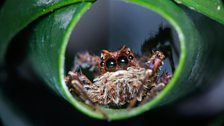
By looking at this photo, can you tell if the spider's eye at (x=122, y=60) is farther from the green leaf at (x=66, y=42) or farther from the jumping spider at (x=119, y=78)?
the green leaf at (x=66, y=42)

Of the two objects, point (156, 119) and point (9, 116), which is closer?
point (156, 119)

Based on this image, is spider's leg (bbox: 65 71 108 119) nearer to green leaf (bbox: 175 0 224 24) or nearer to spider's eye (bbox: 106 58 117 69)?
spider's eye (bbox: 106 58 117 69)

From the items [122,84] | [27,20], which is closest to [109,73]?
[122,84]

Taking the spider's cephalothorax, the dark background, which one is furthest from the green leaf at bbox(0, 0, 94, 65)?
the spider's cephalothorax

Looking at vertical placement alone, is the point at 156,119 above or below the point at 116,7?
below

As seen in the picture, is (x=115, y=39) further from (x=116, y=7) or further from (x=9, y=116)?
(x=9, y=116)

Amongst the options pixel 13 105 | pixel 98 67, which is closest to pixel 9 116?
pixel 13 105

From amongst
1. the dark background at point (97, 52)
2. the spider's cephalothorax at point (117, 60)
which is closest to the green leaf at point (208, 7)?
the dark background at point (97, 52)
